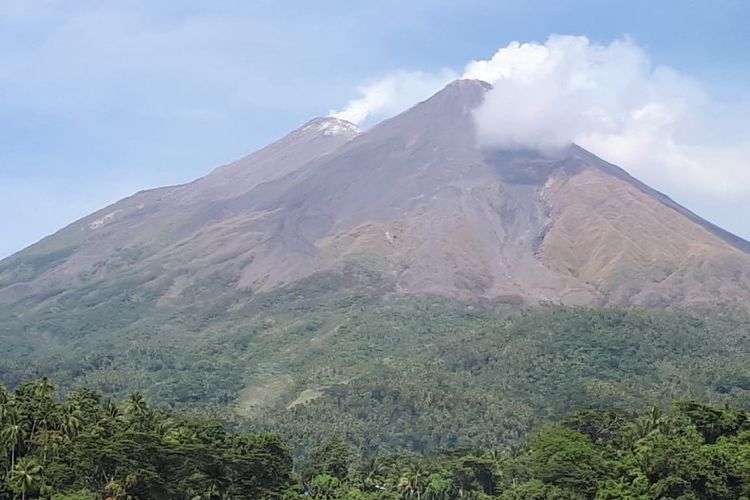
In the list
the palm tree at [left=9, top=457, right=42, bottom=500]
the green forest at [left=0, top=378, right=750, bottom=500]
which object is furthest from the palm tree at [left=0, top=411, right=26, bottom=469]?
the palm tree at [left=9, top=457, right=42, bottom=500]

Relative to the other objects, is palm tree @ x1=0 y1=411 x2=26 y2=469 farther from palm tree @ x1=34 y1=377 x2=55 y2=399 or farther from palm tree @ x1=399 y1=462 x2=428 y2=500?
palm tree @ x1=399 y1=462 x2=428 y2=500

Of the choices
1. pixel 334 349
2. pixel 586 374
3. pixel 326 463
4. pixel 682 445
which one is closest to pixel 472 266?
pixel 334 349

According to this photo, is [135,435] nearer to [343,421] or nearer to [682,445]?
[682,445]

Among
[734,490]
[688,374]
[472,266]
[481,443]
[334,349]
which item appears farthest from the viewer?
[472,266]

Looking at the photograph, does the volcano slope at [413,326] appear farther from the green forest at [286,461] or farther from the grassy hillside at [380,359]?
the green forest at [286,461]

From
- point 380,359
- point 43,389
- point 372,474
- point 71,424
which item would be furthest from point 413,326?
point 71,424

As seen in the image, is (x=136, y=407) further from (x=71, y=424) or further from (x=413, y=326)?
(x=413, y=326)
